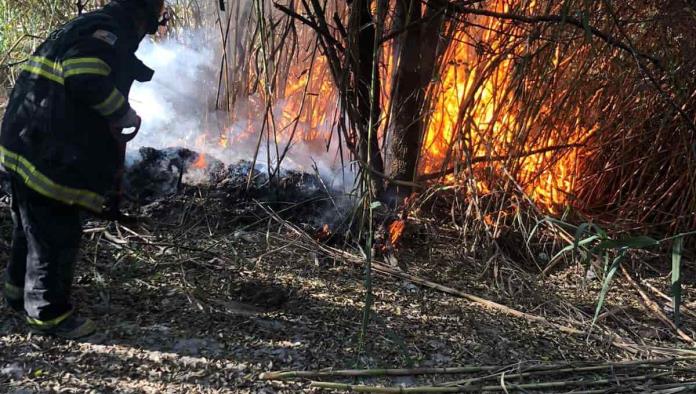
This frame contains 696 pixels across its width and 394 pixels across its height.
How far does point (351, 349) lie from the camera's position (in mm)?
2186

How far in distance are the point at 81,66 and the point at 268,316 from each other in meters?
1.32

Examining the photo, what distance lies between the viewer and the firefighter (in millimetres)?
2076

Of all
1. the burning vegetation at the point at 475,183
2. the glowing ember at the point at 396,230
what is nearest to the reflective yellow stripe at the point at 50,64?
the burning vegetation at the point at 475,183

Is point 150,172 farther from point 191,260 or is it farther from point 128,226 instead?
point 191,260

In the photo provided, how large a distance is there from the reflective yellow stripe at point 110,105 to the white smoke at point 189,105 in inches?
108

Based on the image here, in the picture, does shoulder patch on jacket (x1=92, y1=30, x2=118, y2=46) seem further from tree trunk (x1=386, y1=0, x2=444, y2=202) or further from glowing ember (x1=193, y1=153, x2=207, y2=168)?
glowing ember (x1=193, y1=153, x2=207, y2=168)

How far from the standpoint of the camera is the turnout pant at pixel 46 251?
2117 millimetres

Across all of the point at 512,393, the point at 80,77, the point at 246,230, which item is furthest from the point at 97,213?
the point at 512,393

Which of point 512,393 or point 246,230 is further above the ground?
point 246,230

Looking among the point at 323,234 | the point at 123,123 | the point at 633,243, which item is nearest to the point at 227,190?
the point at 323,234

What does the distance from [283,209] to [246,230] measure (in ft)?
0.95

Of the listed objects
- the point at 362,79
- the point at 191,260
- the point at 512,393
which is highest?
the point at 362,79

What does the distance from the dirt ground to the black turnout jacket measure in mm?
597

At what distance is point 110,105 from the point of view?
2104 mm
